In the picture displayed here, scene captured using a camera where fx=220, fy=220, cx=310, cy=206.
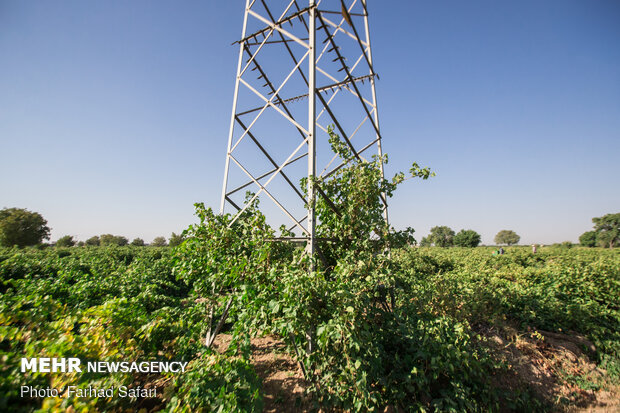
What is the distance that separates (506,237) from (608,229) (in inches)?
1494

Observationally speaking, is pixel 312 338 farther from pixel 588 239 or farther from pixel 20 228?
pixel 588 239

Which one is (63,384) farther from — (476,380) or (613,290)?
(613,290)

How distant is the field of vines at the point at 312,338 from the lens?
2080 mm

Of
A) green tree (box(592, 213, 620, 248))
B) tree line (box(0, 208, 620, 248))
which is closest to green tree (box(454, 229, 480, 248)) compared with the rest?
tree line (box(0, 208, 620, 248))

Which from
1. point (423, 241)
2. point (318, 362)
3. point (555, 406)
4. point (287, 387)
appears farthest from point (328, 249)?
point (423, 241)

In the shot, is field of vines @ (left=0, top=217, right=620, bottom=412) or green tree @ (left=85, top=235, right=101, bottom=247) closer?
field of vines @ (left=0, top=217, right=620, bottom=412)

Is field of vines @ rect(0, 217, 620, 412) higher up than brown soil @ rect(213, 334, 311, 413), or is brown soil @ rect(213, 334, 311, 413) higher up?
field of vines @ rect(0, 217, 620, 412)

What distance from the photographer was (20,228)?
3303cm

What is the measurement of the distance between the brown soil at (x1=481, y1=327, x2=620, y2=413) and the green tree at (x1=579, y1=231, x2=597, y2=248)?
313 ft

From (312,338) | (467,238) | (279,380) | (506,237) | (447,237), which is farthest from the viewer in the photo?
(506,237)

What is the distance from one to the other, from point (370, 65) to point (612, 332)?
8889 mm

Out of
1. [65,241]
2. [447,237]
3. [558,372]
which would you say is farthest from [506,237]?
[65,241]

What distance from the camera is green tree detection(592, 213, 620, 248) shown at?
6094 cm

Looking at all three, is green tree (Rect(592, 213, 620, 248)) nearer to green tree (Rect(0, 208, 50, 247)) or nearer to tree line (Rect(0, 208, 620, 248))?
tree line (Rect(0, 208, 620, 248))
